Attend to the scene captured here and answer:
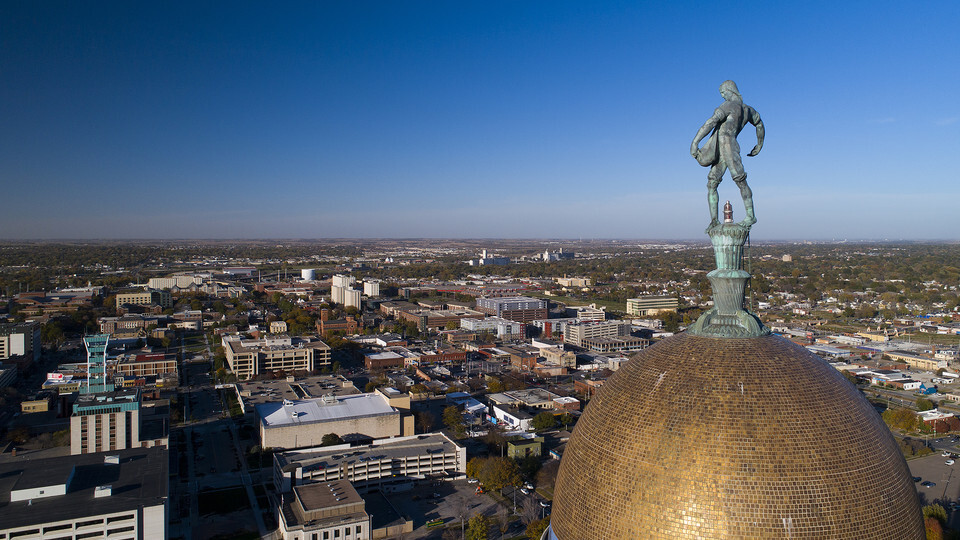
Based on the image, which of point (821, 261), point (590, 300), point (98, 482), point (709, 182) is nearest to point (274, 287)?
point (590, 300)

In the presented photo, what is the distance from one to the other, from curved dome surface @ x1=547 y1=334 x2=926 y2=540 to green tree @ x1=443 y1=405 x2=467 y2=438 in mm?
39013

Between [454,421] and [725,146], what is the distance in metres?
40.9

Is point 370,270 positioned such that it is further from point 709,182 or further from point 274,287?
point 709,182

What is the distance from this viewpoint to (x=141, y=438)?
40000 mm

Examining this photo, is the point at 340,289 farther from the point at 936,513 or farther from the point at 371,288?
the point at 936,513

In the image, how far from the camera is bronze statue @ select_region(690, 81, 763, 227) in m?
8.81

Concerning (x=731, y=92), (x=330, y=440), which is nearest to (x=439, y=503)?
(x=330, y=440)

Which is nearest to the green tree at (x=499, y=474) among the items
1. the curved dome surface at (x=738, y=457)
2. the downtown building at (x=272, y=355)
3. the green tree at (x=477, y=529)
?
the green tree at (x=477, y=529)

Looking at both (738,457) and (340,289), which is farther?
(340,289)

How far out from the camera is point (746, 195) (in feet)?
29.0

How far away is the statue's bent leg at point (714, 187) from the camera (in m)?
9.00

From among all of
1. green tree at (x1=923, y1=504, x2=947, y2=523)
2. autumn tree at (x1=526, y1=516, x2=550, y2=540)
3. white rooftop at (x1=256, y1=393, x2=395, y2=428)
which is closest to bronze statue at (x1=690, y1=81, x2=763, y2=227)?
autumn tree at (x1=526, y1=516, x2=550, y2=540)

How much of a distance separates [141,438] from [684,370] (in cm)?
4050

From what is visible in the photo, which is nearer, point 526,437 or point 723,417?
point 723,417
